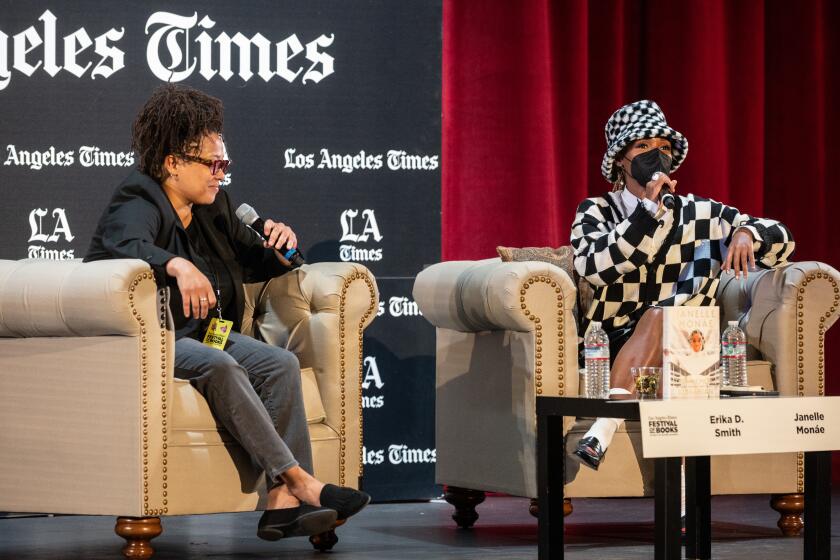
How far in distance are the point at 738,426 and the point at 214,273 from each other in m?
1.67

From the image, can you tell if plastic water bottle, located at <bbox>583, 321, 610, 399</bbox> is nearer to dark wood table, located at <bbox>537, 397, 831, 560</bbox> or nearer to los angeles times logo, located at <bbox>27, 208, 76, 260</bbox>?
dark wood table, located at <bbox>537, 397, 831, 560</bbox>

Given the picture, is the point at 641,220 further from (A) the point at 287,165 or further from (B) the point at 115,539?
(B) the point at 115,539

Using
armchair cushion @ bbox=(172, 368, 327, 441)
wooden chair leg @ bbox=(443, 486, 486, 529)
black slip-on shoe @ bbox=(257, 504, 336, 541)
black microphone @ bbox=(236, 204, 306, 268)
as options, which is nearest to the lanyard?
black microphone @ bbox=(236, 204, 306, 268)

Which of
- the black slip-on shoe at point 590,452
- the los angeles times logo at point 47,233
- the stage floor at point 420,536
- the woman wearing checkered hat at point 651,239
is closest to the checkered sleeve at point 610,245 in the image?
the woman wearing checkered hat at point 651,239

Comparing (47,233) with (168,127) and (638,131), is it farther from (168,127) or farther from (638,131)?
(638,131)

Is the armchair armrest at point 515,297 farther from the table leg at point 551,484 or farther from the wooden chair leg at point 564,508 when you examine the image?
the table leg at point 551,484

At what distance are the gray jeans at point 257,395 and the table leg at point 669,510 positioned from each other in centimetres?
113

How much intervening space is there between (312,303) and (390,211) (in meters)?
1.04

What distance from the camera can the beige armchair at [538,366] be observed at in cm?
359

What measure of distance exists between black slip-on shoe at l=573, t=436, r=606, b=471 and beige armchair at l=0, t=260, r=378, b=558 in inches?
27.4

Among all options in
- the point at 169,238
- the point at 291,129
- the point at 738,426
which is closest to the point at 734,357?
the point at 738,426

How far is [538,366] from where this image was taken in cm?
358

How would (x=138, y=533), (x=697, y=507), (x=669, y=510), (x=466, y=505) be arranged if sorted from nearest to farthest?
1. (x=669, y=510)
2. (x=697, y=507)
3. (x=138, y=533)
4. (x=466, y=505)

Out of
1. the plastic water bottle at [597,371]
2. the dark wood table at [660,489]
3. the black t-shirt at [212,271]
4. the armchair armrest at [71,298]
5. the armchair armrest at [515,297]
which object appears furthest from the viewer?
the black t-shirt at [212,271]
